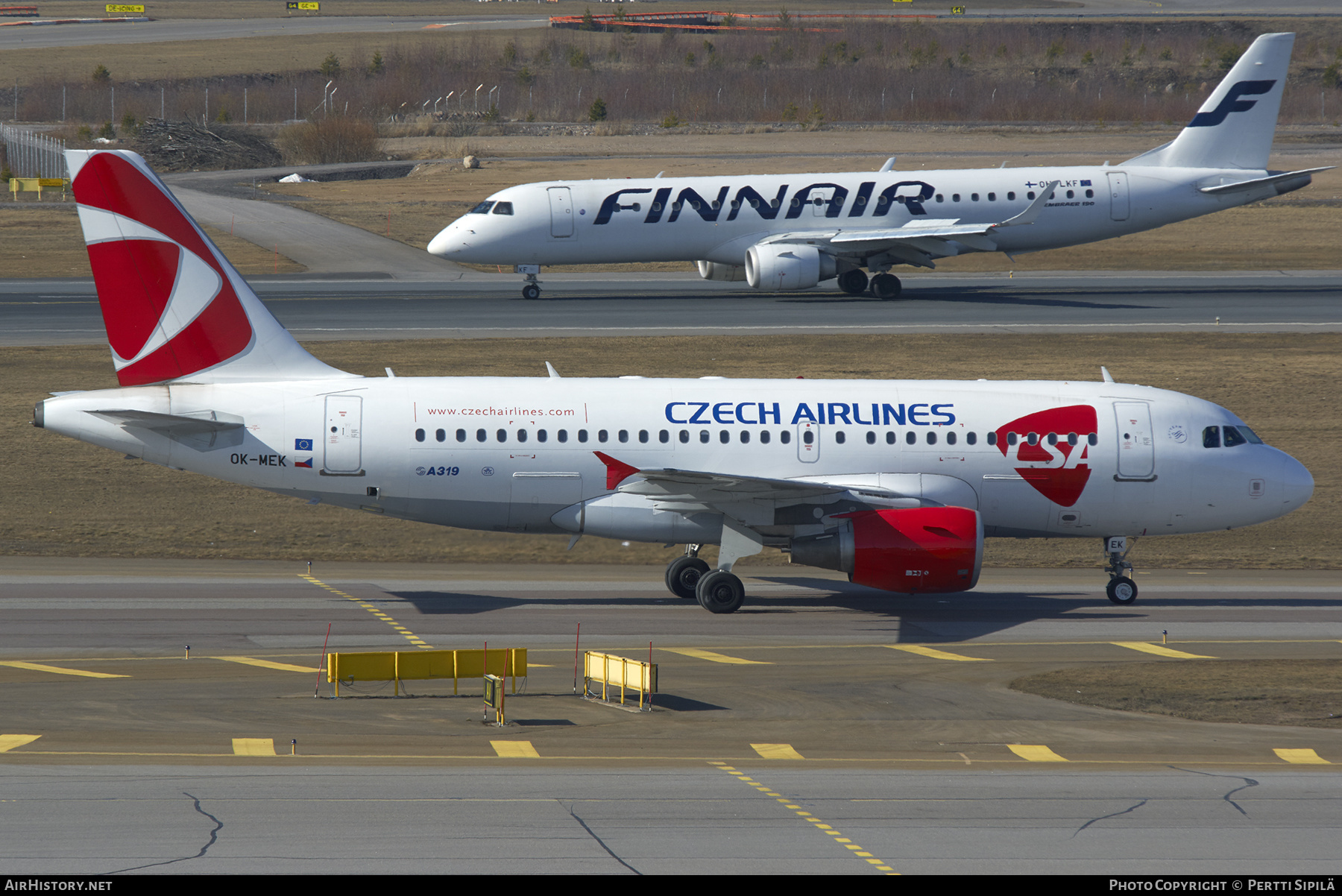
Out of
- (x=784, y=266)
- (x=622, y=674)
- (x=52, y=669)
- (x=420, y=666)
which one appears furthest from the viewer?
(x=784, y=266)

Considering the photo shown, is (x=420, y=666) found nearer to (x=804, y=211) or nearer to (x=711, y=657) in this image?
(x=711, y=657)

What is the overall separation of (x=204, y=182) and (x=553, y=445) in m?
69.7

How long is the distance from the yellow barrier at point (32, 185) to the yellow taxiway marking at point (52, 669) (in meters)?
69.1

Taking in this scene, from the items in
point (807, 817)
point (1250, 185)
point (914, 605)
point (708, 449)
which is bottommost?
point (807, 817)

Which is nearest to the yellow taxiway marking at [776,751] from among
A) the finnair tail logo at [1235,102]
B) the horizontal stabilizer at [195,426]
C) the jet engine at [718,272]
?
the horizontal stabilizer at [195,426]

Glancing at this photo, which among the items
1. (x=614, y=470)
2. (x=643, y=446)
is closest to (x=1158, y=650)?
(x=643, y=446)

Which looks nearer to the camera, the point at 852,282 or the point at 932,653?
the point at 932,653

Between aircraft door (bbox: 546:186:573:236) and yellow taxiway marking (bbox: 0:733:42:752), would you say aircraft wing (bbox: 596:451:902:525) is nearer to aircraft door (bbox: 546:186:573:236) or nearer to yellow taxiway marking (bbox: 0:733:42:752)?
yellow taxiway marking (bbox: 0:733:42:752)

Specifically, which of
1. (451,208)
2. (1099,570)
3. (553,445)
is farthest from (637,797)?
(451,208)

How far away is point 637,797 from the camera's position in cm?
1694

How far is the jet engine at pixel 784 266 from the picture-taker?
5591 centimetres

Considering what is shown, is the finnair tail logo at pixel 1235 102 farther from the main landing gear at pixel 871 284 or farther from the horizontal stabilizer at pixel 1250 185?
the main landing gear at pixel 871 284

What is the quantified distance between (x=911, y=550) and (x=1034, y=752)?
733cm

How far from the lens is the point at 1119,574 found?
29469 mm
